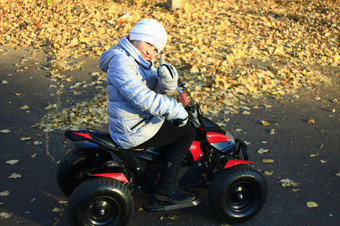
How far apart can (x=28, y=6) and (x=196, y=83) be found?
6550 millimetres

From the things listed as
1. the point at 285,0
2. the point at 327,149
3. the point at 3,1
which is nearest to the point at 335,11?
the point at 285,0

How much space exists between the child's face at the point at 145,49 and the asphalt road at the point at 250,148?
1.62 m

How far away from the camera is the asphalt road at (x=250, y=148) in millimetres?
3734

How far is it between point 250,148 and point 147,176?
77.9 inches

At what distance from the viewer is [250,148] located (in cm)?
502

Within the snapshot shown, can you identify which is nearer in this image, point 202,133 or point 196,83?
point 202,133

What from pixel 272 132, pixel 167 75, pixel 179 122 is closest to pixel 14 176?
pixel 179 122

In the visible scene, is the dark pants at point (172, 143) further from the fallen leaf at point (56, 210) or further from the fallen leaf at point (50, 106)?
the fallen leaf at point (50, 106)

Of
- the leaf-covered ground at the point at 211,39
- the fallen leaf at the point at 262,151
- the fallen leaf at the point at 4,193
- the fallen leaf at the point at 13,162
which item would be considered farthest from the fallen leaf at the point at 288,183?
the fallen leaf at the point at 13,162

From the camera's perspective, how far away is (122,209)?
3332 mm

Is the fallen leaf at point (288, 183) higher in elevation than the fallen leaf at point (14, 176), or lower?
higher

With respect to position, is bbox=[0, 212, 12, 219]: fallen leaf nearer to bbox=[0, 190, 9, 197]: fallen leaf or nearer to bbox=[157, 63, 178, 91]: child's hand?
bbox=[0, 190, 9, 197]: fallen leaf

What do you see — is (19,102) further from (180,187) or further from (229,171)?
(229,171)

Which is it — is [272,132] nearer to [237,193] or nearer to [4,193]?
[237,193]
